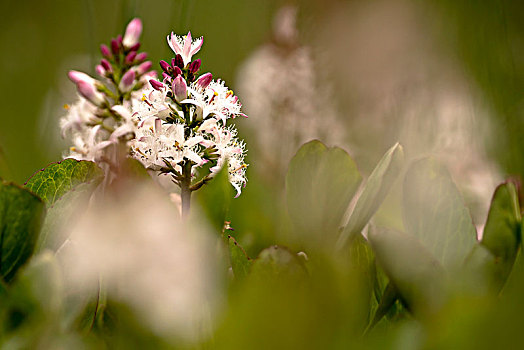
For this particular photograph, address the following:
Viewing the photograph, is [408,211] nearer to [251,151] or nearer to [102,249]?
[102,249]

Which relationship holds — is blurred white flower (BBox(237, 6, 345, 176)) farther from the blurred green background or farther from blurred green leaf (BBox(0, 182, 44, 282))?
blurred green leaf (BBox(0, 182, 44, 282))

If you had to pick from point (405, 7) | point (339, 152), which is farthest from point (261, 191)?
point (405, 7)

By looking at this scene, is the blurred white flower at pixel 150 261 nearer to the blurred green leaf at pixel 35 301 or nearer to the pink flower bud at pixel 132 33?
the blurred green leaf at pixel 35 301

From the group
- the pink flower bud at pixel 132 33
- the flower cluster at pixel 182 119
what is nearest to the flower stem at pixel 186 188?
the flower cluster at pixel 182 119

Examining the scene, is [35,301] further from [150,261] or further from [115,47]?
[115,47]

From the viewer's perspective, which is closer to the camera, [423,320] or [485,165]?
[423,320]

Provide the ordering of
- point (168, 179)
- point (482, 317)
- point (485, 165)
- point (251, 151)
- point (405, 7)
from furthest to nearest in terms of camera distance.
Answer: point (405, 7)
point (251, 151)
point (485, 165)
point (168, 179)
point (482, 317)

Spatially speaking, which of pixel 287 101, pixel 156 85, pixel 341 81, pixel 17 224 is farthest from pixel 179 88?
pixel 341 81
